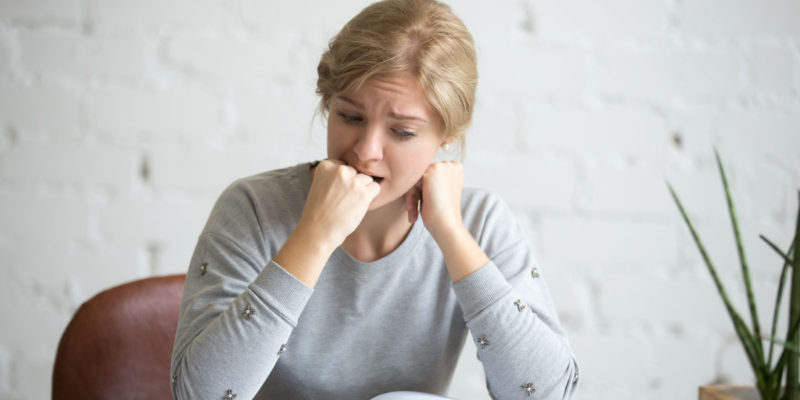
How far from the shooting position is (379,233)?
1.11 metres

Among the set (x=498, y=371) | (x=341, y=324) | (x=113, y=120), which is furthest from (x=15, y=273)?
(x=498, y=371)

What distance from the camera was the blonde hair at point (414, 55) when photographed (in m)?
0.94

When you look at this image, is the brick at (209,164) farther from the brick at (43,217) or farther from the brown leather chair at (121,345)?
the brown leather chair at (121,345)

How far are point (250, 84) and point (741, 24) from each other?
40.9 inches

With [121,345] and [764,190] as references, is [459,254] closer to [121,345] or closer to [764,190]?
[121,345]

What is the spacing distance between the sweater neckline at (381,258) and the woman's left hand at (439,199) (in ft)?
0.13

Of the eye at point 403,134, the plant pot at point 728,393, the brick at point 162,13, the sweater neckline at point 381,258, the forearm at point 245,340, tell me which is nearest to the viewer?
the plant pot at point 728,393

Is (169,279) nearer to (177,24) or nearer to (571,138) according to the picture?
(177,24)

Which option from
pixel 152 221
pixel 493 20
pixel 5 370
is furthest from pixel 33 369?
pixel 493 20

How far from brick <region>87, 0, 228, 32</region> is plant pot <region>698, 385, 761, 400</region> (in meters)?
1.15

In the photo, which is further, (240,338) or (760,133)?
(760,133)

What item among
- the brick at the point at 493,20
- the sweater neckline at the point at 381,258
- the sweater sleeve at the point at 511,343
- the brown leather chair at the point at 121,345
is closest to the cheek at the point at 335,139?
→ the sweater neckline at the point at 381,258

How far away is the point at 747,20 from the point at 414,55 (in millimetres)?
908

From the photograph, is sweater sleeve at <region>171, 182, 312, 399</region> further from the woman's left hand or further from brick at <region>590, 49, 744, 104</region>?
brick at <region>590, 49, 744, 104</region>
